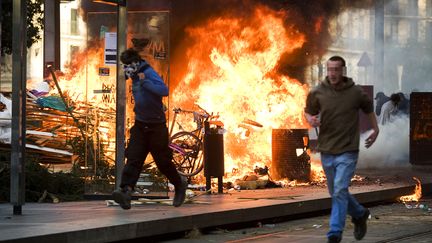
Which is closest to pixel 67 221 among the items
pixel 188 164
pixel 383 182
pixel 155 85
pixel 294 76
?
pixel 155 85

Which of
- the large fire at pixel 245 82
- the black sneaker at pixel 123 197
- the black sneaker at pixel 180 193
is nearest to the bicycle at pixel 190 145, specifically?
the large fire at pixel 245 82

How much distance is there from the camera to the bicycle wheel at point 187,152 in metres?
18.9

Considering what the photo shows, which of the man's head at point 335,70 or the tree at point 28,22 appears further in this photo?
the tree at point 28,22

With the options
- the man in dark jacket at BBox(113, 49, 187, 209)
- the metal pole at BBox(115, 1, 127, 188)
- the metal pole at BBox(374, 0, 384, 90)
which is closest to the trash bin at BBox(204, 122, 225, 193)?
the metal pole at BBox(115, 1, 127, 188)

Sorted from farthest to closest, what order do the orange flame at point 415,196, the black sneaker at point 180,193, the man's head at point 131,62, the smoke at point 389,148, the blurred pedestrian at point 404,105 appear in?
the blurred pedestrian at point 404,105, the smoke at point 389,148, the orange flame at point 415,196, the black sneaker at point 180,193, the man's head at point 131,62

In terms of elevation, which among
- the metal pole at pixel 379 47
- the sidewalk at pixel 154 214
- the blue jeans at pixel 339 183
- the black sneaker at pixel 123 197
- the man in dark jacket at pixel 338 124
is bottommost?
the sidewalk at pixel 154 214

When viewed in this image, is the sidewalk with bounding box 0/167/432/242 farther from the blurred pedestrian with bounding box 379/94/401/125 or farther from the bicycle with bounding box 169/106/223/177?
the blurred pedestrian with bounding box 379/94/401/125

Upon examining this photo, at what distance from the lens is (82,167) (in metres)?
15.4

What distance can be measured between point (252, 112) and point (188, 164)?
256 cm

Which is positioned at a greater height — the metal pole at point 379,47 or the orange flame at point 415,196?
the metal pole at point 379,47

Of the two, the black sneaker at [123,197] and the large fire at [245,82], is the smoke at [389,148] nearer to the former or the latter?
the large fire at [245,82]

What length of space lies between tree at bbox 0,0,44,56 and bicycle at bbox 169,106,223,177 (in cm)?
1219

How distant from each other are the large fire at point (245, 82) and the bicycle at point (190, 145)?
1048 mm

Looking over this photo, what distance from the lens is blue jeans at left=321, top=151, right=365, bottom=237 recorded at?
9.62 meters
